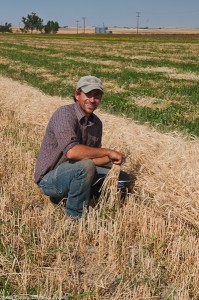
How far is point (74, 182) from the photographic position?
497cm

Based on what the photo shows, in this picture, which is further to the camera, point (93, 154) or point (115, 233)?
point (93, 154)

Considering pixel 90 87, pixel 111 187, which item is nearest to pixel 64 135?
pixel 90 87

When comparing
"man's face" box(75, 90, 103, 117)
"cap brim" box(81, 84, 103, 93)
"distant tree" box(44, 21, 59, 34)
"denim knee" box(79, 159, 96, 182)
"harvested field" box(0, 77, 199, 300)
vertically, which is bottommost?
"harvested field" box(0, 77, 199, 300)

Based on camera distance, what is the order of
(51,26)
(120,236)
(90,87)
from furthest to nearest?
1. (51,26)
2. (90,87)
3. (120,236)

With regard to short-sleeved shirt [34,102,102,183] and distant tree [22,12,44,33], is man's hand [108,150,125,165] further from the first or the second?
distant tree [22,12,44,33]

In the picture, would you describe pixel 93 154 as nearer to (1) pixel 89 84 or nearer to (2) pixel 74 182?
(2) pixel 74 182

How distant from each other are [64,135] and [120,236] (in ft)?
4.15

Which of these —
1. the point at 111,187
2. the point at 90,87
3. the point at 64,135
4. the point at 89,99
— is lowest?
the point at 111,187

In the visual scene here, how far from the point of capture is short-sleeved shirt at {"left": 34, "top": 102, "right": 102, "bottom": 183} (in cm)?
489

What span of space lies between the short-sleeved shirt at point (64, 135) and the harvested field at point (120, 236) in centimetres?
53

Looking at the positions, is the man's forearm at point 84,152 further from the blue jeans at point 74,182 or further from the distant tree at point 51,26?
the distant tree at point 51,26

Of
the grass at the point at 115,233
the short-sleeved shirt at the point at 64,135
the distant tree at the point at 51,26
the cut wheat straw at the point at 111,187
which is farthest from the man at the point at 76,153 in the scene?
the distant tree at the point at 51,26

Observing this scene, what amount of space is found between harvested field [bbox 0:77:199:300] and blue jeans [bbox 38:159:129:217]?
0.16 m

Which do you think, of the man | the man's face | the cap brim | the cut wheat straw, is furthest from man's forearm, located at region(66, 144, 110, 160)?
the cap brim
